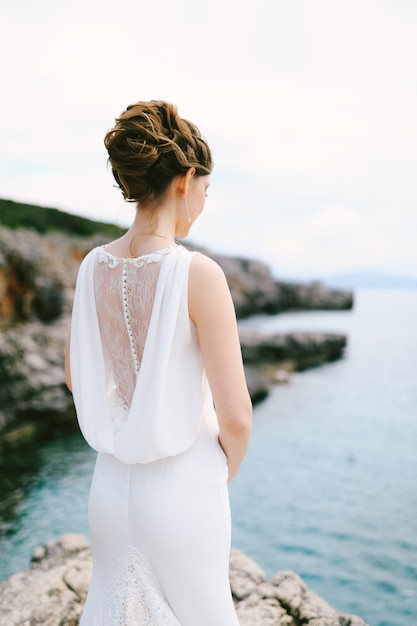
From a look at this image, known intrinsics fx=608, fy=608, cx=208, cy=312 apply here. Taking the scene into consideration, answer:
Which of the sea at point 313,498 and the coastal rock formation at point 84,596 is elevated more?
the coastal rock formation at point 84,596

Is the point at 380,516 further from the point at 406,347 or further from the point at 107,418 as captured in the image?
the point at 406,347

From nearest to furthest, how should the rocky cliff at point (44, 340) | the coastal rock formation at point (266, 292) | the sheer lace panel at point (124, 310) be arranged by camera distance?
the sheer lace panel at point (124, 310) → the rocky cliff at point (44, 340) → the coastal rock formation at point (266, 292)

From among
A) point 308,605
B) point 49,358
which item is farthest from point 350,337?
point 308,605

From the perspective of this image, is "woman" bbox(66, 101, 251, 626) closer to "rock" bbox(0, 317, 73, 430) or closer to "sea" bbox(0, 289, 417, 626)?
"sea" bbox(0, 289, 417, 626)

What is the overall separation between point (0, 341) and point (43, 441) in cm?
204

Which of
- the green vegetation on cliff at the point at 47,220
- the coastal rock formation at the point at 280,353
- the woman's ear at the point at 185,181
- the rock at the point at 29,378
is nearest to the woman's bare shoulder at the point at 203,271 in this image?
the woman's ear at the point at 185,181

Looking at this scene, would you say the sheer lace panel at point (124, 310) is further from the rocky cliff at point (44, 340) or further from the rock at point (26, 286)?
the rock at point (26, 286)

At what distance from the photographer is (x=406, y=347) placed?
27.6 meters

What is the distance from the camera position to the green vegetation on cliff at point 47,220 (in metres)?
26.9

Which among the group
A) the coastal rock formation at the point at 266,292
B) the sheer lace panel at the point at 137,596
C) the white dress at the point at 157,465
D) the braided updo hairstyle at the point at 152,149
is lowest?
→ the coastal rock formation at the point at 266,292

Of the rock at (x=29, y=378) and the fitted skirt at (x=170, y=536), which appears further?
the rock at (x=29, y=378)

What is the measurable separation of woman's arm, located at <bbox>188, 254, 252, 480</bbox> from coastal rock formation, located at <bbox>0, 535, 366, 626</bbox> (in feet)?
5.63

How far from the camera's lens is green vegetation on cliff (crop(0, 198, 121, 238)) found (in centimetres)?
2685

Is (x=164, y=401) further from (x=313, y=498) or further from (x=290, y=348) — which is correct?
(x=290, y=348)
